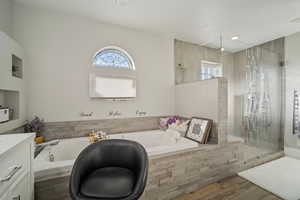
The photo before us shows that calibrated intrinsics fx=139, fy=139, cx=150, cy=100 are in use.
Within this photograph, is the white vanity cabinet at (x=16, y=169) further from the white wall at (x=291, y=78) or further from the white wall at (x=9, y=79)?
the white wall at (x=291, y=78)

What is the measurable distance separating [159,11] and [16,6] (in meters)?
2.21

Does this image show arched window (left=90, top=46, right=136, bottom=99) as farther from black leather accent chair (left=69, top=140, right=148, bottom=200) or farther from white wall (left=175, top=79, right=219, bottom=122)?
black leather accent chair (left=69, top=140, right=148, bottom=200)

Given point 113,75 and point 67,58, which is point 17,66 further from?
point 113,75

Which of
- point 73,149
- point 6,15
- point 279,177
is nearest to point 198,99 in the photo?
point 279,177

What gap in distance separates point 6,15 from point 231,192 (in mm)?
4025

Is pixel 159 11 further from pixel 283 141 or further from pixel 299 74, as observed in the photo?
pixel 283 141

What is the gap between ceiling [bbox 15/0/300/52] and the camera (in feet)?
6.97

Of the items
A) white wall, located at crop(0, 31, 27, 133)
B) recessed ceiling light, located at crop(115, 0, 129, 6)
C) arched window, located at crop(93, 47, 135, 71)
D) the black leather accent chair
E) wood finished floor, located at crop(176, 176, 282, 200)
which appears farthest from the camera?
arched window, located at crop(93, 47, 135, 71)

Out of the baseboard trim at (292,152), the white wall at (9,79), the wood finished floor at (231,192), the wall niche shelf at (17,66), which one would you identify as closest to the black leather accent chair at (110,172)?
the wood finished floor at (231,192)

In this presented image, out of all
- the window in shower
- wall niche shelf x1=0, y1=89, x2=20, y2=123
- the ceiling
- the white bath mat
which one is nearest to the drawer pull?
wall niche shelf x1=0, y1=89, x2=20, y2=123

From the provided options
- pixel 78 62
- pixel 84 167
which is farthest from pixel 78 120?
pixel 84 167

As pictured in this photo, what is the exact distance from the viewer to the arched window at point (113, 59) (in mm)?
2730

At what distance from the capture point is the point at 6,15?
1.97 m

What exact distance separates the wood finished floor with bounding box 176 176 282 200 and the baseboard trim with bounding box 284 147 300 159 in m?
1.88
